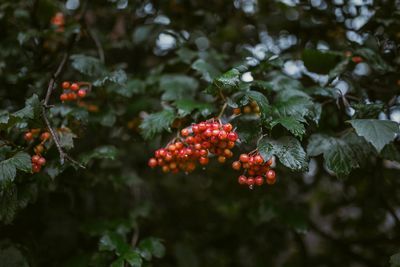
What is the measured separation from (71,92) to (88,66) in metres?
0.16

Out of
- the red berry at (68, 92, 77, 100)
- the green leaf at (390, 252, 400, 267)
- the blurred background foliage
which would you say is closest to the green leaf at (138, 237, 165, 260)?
the blurred background foliage

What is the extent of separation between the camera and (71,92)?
169 cm

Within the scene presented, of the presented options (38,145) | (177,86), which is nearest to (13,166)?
(38,145)

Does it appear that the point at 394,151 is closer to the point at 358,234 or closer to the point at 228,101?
the point at 228,101

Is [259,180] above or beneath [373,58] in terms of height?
beneath

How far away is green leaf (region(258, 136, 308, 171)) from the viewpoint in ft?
4.09

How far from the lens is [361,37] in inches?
75.9

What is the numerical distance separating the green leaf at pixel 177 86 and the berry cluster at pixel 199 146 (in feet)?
1.10

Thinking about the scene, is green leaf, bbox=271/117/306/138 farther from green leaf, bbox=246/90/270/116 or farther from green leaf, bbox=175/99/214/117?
green leaf, bbox=175/99/214/117

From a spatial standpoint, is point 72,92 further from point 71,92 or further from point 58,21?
point 58,21

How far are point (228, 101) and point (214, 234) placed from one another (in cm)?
143

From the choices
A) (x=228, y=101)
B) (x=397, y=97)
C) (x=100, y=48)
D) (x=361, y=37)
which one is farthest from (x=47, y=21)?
(x=397, y=97)

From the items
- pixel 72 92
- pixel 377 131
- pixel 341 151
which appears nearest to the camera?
pixel 377 131

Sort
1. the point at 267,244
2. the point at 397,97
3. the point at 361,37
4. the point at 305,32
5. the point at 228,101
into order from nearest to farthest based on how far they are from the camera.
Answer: the point at 228,101 < the point at 397,97 < the point at 361,37 < the point at 305,32 < the point at 267,244
